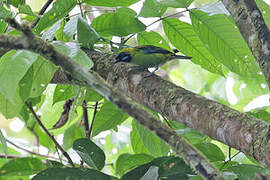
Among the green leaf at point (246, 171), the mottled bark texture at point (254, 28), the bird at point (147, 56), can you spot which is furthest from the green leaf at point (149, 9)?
the green leaf at point (246, 171)

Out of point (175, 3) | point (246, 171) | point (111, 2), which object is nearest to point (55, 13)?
point (111, 2)

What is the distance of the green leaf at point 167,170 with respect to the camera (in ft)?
5.07

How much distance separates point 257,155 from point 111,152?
2301 millimetres

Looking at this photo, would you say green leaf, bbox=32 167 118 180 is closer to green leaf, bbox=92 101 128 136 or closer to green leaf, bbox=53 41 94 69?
green leaf, bbox=53 41 94 69

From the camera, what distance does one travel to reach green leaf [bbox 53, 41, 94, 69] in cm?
144

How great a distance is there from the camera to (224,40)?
2.01 metres

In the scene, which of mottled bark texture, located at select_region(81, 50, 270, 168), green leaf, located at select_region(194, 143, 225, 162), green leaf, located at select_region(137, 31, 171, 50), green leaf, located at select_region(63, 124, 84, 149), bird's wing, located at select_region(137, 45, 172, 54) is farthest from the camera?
green leaf, located at select_region(63, 124, 84, 149)

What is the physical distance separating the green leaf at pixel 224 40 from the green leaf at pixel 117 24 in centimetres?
32

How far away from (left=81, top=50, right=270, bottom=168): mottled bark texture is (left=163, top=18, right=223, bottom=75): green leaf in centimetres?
52

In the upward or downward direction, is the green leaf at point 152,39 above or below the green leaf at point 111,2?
below

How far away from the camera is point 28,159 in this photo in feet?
5.12

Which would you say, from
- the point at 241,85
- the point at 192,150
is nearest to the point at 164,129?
the point at 192,150

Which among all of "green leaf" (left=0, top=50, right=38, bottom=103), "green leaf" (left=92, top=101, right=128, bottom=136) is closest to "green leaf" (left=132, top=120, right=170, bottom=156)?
"green leaf" (left=92, top=101, right=128, bottom=136)

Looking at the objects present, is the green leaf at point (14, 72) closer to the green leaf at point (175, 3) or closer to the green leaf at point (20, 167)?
the green leaf at point (20, 167)
